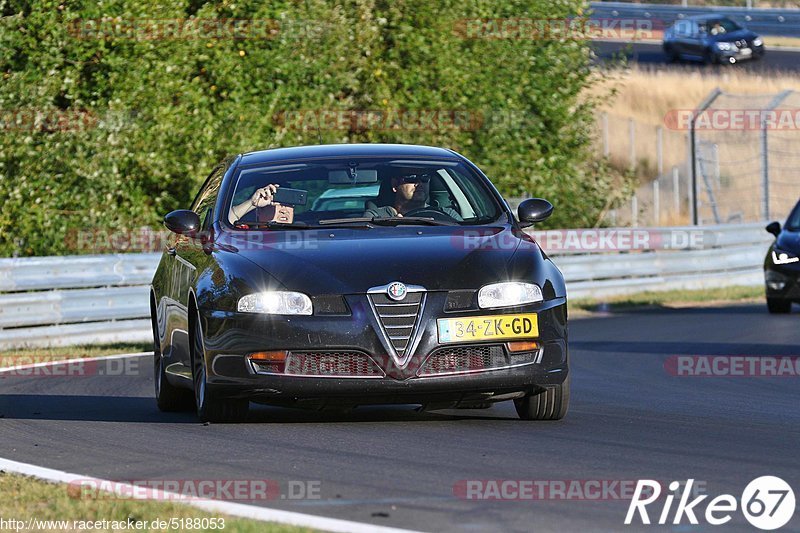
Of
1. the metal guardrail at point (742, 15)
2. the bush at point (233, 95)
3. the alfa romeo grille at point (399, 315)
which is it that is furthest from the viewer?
the metal guardrail at point (742, 15)

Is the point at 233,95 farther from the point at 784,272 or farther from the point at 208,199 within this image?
the point at 208,199

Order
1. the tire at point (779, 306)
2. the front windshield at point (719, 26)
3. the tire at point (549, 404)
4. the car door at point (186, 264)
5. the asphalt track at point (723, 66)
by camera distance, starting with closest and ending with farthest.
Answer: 1. the tire at point (549, 404)
2. the car door at point (186, 264)
3. the tire at point (779, 306)
4. the asphalt track at point (723, 66)
5. the front windshield at point (719, 26)

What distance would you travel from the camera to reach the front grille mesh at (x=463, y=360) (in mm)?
8242

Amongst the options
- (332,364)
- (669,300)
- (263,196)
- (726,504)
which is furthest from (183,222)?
(669,300)

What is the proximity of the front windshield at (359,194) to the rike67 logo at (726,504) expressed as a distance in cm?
320

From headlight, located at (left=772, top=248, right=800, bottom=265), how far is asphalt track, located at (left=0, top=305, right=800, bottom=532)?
303 inches

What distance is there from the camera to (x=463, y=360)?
8.32 meters

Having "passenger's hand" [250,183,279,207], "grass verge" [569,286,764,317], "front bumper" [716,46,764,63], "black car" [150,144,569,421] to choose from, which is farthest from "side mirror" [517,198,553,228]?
"front bumper" [716,46,764,63]

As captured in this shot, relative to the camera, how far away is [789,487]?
6391 millimetres

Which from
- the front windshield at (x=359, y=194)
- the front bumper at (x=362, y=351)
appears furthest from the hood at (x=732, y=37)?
the front bumper at (x=362, y=351)

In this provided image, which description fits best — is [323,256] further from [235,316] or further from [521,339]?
[521,339]

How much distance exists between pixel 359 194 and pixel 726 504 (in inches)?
157

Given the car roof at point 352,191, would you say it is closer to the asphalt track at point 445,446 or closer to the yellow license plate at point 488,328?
the asphalt track at point 445,446

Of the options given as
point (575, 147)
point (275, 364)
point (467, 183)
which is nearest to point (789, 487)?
point (275, 364)
